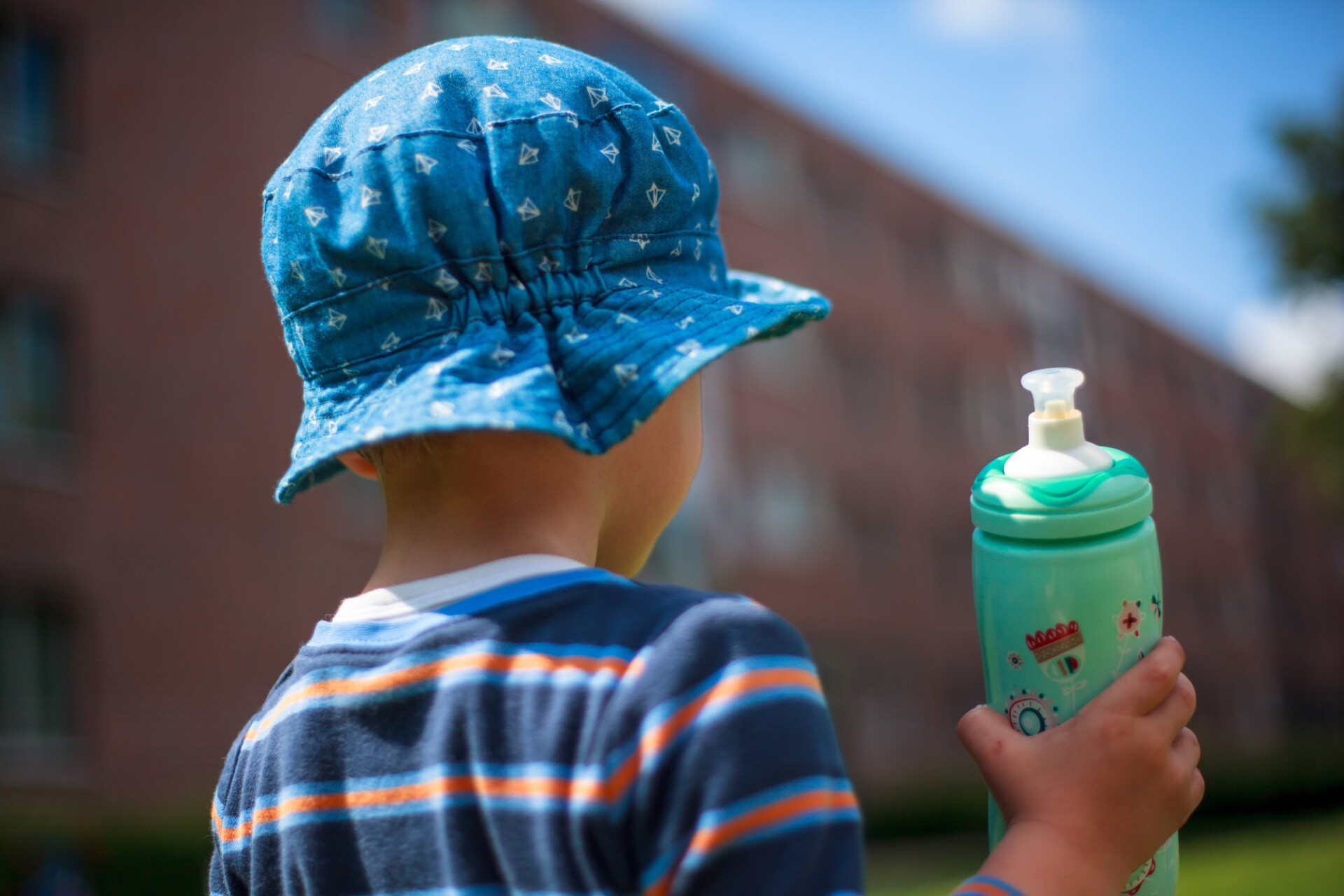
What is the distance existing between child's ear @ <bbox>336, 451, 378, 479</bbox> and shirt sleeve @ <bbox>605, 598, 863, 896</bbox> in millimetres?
543

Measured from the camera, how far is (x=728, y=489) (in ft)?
71.7

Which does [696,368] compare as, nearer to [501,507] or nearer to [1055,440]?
[501,507]

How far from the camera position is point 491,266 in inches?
49.1

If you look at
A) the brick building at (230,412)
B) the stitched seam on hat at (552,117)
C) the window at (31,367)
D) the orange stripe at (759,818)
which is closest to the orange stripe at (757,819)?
the orange stripe at (759,818)

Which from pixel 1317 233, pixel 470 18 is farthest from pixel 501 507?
pixel 1317 233

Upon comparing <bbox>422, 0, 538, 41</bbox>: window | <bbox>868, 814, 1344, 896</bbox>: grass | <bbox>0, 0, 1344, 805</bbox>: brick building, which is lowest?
<bbox>868, 814, 1344, 896</bbox>: grass

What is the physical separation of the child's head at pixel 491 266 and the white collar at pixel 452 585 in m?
0.13

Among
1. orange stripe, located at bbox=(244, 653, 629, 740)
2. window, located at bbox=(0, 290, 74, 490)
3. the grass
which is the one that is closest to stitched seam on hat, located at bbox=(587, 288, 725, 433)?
orange stripe, located at bbox=(244, 653, 629, 740)

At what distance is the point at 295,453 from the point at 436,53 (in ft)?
1.65

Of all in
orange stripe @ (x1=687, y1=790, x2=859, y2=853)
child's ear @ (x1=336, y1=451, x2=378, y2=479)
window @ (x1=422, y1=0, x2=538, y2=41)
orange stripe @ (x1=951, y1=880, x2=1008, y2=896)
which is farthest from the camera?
window @ (x1=422, y1=0, x2=538, y2=41)

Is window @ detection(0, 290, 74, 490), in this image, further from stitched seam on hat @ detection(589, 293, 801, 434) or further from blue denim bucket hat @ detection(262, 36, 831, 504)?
stitched seam on hat @ detection(589, 293, 801, 434)

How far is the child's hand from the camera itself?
1124mm

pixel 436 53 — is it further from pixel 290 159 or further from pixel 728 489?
pixel 728 489

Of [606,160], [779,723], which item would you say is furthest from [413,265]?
[779,723]
